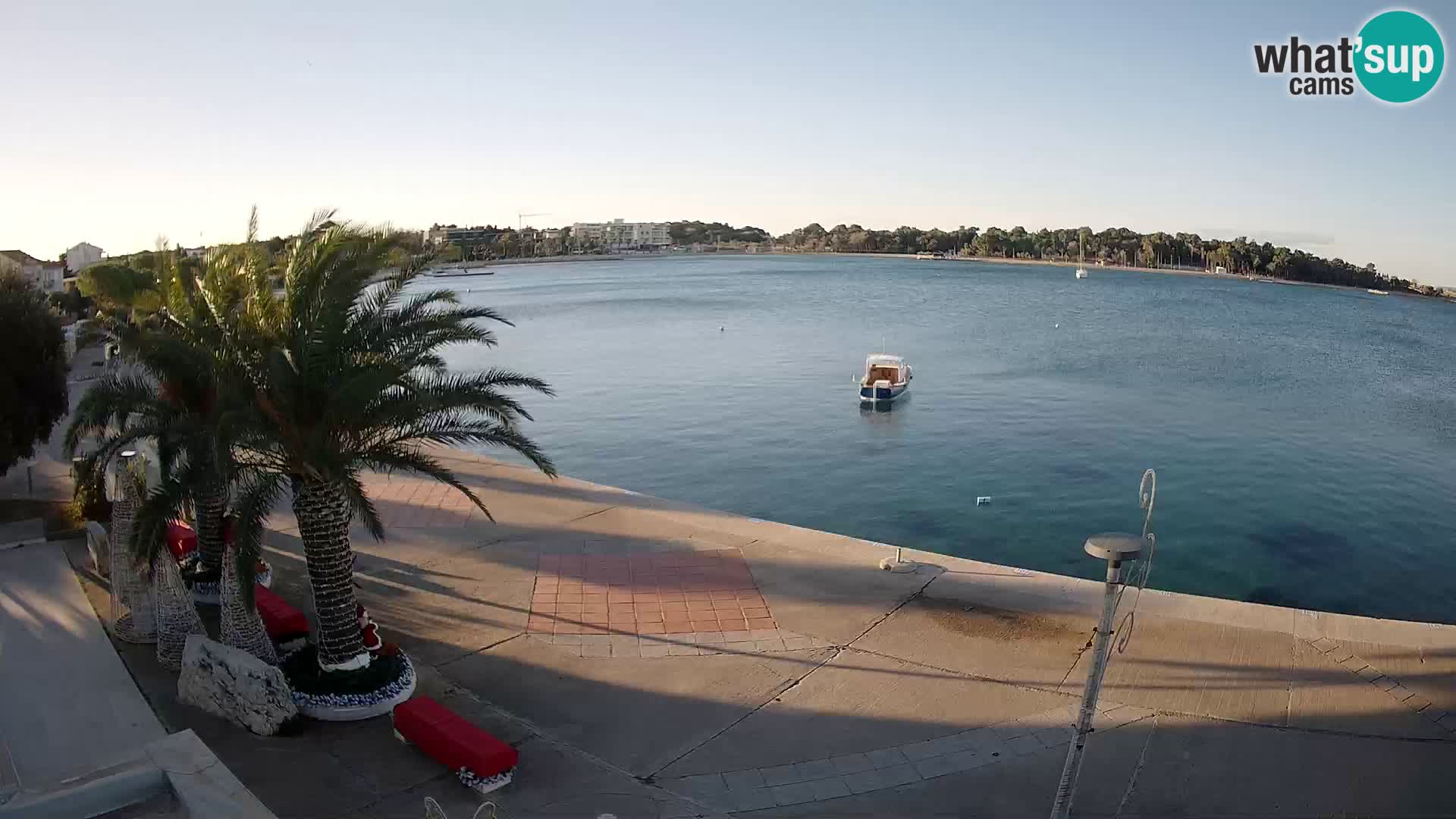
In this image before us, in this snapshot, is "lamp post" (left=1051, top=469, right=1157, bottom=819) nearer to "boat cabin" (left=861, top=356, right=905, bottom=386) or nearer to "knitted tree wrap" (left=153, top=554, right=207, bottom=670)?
"knitted tree wrap" (left=153, top=554, right=207, bottom=670)

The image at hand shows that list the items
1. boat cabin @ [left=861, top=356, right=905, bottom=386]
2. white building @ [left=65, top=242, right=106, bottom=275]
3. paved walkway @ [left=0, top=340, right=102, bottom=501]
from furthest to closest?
white building @ [left=65, top=242, right=106, bottom=275]
boat cabin @ [left=861, top=356, right=905, bottom=386]
paved walkway @ [left=0, top=340, right=102, bottom=501]

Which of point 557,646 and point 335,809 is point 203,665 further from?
point 557,646

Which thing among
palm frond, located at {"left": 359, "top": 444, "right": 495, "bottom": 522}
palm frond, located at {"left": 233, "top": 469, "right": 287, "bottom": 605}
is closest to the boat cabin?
palm frond, located at {"left": 359, "top": 444, "right": 495, "bottom": 522}

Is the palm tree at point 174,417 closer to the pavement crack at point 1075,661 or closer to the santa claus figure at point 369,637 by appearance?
the santa claus figure at point 369,637

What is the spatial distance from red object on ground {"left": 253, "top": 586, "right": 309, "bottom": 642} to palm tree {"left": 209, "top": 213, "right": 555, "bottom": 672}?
51.0 inches

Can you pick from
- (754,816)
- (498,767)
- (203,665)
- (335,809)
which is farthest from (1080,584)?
(203,665)

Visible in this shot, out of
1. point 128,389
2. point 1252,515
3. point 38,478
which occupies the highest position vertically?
point 128,389

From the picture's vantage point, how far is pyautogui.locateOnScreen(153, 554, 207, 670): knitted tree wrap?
10844 millimetres

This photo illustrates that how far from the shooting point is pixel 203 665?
989cm

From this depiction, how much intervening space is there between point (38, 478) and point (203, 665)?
1322 centimetres

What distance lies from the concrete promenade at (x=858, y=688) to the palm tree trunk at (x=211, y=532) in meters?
1.05

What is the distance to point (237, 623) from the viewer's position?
34.1 feet

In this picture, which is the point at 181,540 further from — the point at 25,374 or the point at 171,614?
the point at 25,374

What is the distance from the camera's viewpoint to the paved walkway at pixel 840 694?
344 inches
